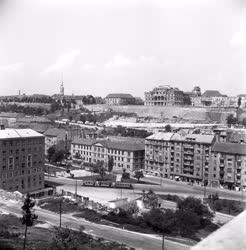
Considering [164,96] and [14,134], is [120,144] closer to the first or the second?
[14,134]

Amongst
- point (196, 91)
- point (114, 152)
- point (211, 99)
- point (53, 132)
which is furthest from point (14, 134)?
point (196, 91)

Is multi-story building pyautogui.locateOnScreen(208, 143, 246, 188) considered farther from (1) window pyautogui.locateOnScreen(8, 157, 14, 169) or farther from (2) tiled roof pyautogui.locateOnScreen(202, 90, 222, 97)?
(2) tiled roof pyautogui.locateOnScreen(202, 90, 222, 97)

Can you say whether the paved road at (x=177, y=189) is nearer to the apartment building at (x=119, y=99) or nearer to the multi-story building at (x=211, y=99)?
the multi-story building at (x=211, y=99)

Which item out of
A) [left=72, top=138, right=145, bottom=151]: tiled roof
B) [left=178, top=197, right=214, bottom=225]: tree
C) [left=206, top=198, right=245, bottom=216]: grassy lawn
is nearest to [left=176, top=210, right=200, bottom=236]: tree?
[left=178, top=197, right=214, bottom=225]: tree

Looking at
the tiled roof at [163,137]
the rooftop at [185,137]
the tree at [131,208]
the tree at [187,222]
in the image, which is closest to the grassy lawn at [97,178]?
the tiled roof at [163,137]

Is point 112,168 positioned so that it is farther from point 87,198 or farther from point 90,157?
point 87,198

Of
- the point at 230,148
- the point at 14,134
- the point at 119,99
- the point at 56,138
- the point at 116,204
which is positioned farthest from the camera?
the point at 119,99

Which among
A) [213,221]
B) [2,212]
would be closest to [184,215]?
[213,221]
